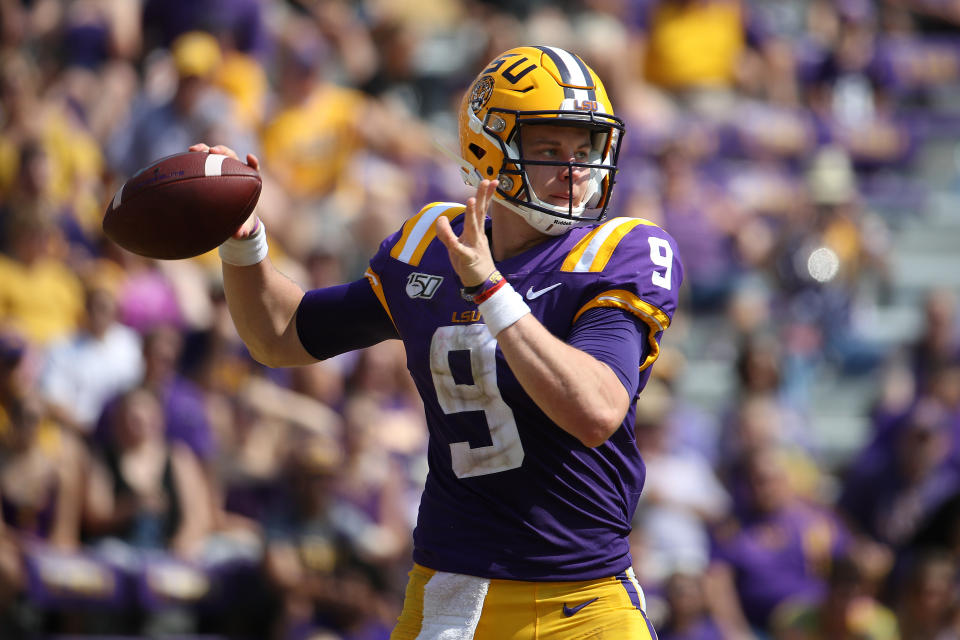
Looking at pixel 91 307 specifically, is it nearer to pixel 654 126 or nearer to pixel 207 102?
pixel 207 102

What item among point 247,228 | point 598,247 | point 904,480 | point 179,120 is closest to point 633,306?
point 598,247

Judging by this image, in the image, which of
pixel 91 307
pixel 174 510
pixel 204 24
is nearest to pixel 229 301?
pixel 174 510

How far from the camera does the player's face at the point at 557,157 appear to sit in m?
3.08

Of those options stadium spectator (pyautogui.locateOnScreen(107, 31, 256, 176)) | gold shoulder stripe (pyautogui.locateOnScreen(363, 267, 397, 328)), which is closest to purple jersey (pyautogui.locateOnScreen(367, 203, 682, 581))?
gold shoulder stripe (pyautogui.locateOnScreen(363, 267, 397, 328))

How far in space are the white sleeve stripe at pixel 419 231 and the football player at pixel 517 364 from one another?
0.6 inches

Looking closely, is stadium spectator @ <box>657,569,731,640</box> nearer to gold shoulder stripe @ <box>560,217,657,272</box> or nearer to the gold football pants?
the gold football pants

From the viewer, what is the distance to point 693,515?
686 cm

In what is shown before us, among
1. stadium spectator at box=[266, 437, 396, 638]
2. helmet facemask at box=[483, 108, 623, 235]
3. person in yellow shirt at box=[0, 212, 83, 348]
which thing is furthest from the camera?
person in yellow shirt at box=[0, 212, 83, 348]

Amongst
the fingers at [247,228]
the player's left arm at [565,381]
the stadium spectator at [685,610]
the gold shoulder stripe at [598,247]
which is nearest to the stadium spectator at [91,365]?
the stadium spectator at [685,610]

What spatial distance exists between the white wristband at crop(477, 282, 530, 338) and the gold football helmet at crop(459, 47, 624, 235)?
15.6 inches

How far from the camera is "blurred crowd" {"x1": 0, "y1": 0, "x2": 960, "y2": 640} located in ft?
19.7

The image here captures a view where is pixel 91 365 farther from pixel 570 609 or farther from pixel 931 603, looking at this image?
pixel 570 609

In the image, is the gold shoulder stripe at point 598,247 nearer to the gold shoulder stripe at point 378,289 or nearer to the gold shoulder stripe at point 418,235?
the gold shoulder stripe at point 418,235

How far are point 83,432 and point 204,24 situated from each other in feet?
10.7
